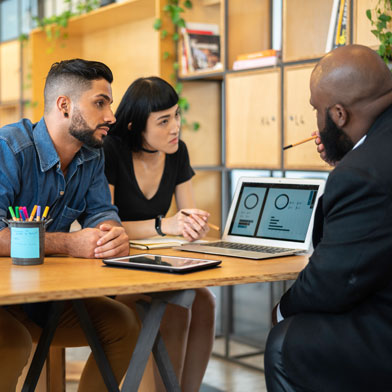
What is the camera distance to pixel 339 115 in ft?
5.67

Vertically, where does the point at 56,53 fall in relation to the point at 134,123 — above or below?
above

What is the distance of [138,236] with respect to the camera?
8.29 feet

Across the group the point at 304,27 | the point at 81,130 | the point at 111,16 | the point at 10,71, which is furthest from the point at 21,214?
the point at 10,71

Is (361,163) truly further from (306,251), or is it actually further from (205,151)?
(205,151)

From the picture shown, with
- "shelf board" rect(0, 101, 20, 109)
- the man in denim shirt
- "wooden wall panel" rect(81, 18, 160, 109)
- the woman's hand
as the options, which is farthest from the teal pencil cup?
"shelf board" rect(0, 101, 20, 109)

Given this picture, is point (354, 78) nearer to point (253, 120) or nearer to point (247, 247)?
point (247, 247)

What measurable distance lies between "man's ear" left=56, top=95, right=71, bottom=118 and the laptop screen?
27.3 inches

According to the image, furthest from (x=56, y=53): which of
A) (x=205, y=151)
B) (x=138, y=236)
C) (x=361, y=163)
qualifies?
(x=361, y=163)

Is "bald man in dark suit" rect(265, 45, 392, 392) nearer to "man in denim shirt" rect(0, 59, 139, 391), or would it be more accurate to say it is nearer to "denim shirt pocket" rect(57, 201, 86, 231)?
"man in denim shirt" rect(0, 59, 139, 391)

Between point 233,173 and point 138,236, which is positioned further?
point 233,173

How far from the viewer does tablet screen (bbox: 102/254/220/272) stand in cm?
172

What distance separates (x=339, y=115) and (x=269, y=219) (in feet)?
2.17

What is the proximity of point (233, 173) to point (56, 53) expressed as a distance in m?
1.99

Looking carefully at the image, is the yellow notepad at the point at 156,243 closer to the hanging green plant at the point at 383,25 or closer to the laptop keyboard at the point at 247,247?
the laptop keyboard at the point at 247,247
